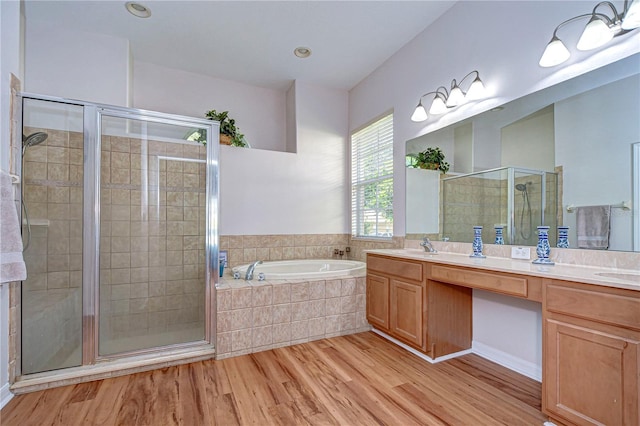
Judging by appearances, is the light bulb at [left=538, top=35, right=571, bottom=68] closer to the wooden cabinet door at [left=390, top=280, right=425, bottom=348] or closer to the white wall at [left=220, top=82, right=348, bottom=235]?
the wooden cabinet door at [left=390, top=280, right=425, bottom=348]

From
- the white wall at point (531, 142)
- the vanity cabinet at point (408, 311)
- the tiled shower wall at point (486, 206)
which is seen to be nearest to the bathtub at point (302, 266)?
the vanity cabinet at point (408, 311)

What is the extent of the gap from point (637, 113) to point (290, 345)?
8.96ft

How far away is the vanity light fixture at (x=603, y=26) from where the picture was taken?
4.77 ft

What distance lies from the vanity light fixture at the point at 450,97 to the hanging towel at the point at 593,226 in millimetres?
1154

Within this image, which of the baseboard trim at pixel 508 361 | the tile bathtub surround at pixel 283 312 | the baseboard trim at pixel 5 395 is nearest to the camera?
the baseboard trim at pixel 5 395

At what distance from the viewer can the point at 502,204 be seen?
7.07ft

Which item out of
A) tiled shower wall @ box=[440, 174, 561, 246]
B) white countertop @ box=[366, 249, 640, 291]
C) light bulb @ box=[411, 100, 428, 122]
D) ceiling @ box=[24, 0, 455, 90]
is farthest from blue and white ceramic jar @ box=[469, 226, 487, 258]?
ceiling @ box=[24, 0, 455, 90]

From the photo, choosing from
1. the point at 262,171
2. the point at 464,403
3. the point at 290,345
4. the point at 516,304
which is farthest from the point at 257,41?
the point at 464,403

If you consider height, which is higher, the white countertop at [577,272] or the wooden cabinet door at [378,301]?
the white countertop at [577,272]

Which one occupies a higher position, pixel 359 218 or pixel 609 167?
pixel 609 167

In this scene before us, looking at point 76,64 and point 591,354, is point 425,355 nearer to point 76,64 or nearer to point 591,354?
point 591,354

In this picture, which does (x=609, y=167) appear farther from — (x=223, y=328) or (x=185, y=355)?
(x=185, y=355)

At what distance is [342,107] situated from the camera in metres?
4.18

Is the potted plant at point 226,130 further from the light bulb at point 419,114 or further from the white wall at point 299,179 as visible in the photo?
the light bulb at point 419,114
